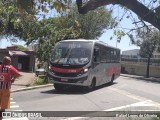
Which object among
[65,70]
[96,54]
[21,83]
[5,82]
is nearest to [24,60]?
[21,83]

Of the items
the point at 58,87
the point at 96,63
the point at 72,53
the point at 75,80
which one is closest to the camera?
the point at 75,80

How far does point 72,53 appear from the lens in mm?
20125

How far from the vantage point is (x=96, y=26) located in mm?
51844

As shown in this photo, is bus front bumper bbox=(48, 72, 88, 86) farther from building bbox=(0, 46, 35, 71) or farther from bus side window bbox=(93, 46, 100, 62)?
building bbox=(0, 46, 35, 71)

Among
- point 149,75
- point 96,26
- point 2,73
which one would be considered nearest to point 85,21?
point 96,26

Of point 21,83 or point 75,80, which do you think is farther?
point 21,83

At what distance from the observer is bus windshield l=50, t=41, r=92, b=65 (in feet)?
65.0

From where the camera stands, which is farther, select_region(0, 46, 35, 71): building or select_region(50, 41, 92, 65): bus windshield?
select_region(0, 46, 35, 71): building

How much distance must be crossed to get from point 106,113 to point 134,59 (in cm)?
5106

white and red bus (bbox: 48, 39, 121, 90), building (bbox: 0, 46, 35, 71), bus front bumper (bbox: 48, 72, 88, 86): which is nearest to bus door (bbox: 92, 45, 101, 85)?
white and red bus (bbox: 48, 39, 121, 90)

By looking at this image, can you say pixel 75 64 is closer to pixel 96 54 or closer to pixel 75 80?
pixel 75 80

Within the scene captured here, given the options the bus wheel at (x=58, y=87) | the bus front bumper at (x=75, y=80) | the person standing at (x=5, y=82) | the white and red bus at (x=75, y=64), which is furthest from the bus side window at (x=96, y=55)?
the person standing at (x=5, y=82)

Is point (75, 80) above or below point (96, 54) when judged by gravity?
below

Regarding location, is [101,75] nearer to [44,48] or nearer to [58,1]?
[44,48]
